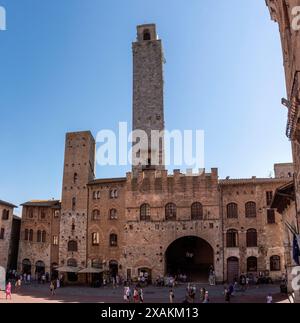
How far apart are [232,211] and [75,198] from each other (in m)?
17.2

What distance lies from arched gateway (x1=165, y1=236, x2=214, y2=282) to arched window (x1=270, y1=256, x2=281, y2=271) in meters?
7.21

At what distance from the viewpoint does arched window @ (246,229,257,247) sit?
3567cm

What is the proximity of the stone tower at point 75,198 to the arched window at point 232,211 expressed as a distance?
50.1 ft

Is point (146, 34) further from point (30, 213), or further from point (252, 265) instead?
point (252, 265)

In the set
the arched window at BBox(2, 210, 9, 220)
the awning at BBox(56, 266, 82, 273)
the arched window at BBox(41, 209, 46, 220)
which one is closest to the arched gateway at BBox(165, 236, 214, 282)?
the awning at BBox(56, 266, 82, 273)

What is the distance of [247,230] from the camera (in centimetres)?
3594

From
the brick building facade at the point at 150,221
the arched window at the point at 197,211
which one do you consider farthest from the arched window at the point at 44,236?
the arched window at the point at 197,211

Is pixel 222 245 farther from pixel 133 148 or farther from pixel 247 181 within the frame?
pixel 133 148

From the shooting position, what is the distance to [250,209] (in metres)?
36.4

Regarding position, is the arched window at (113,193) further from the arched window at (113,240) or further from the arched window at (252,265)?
the arched window at (252,265)

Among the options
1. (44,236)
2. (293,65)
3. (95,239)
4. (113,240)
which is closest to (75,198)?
(95,239)

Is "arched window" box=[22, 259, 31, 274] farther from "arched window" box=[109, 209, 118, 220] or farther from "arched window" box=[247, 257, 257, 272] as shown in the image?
"arched window" box=[247, 257, 257, 272]
